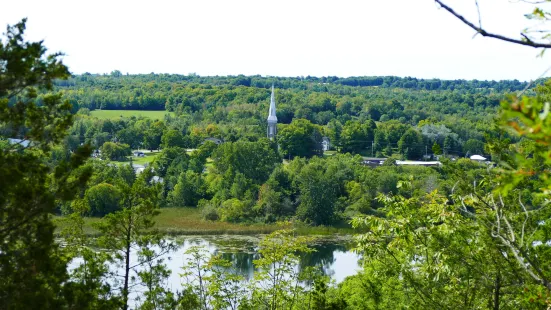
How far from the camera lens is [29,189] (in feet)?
17.2

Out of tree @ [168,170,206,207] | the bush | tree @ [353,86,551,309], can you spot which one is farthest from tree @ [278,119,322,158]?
tree @ [353,86,551,309]

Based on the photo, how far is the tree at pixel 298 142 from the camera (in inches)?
1763

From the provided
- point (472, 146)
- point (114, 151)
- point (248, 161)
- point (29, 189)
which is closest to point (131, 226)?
point (29, 189)

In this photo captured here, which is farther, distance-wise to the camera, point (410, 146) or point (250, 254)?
point (410, 146)

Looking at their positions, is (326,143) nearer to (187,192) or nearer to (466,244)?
(187,192)

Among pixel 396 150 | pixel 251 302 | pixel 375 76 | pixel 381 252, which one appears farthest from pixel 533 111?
pixel 375 76

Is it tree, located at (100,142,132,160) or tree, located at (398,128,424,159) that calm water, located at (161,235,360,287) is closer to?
tree, located at (100,142,132,160)

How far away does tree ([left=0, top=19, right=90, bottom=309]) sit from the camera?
522 cm

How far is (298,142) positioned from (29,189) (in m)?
39.8

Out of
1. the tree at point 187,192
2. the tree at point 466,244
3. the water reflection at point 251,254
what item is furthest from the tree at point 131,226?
the tree at point 187,192

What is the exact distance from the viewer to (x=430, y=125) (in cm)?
5034

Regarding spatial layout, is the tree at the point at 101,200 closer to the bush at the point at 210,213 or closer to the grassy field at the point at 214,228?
the grassy field at the point at 214,228

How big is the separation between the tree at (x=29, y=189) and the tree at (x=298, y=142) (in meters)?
38.9

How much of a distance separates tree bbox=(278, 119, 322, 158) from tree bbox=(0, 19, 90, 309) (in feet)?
128
